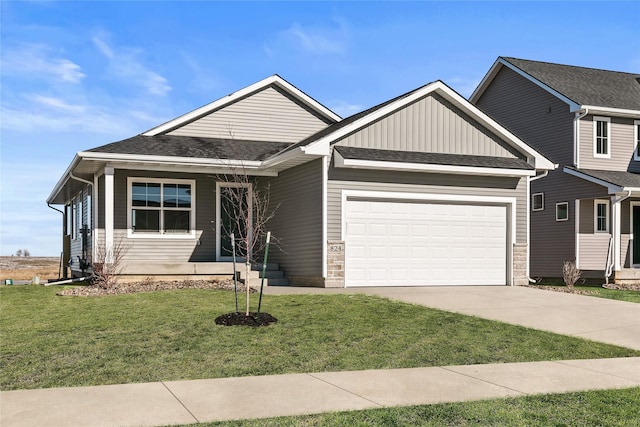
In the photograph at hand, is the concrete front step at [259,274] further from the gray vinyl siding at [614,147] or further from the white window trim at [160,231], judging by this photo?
the gray vinyl siding at [614,147]

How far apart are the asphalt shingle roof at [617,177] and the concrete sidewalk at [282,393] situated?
15160 mm

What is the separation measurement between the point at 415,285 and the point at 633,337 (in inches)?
271

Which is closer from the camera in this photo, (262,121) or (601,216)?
(262,121)

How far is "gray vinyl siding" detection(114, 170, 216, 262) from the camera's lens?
18.8 m

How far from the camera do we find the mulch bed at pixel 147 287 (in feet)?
51.7

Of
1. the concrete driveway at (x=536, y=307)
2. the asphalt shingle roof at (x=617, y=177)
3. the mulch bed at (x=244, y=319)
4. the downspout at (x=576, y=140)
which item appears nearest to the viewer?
the mulch bed at (x=244, y=319)

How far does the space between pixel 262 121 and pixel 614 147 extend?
12995 millimetres

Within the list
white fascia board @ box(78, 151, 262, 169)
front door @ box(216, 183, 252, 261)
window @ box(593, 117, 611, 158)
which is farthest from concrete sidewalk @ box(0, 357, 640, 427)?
window @ box(593, 117, 611, 158)

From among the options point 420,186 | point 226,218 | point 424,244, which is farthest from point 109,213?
point 424,244

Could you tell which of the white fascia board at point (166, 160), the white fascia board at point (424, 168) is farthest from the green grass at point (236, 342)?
the white fascia board at point (166, 160)

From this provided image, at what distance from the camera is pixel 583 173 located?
76.3 feet

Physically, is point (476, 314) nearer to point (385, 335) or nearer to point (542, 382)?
point (385, 335)

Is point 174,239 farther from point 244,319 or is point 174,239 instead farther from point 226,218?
point 244,319

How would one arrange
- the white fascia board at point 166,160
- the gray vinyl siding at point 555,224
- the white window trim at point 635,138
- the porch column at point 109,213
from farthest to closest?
the white window trim at point 635,138
the gray vinyl siding at point 555,224
the porch column at point 109,213
the white fascia board at point 166,160
